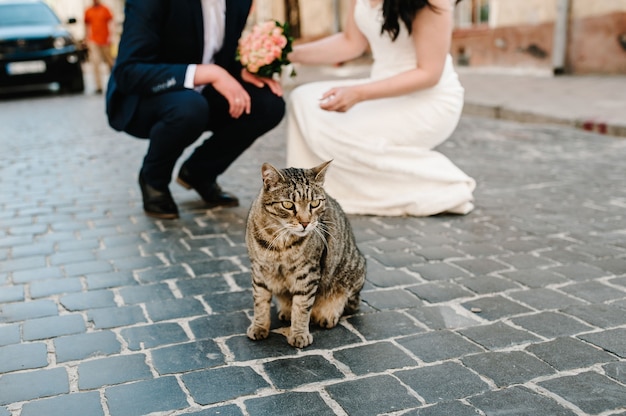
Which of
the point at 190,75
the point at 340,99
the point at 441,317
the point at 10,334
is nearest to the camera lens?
the point at 10,334

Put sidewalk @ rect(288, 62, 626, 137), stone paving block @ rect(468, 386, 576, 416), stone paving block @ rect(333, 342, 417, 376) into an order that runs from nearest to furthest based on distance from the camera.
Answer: stone paving block @ rect(468, 386, 576, 416)
stone paving block @ rect(333, 342, 417, 376)
sidewalk @ rect(288, 62, 626, 137)

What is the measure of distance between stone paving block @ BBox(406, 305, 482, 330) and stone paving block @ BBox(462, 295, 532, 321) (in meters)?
0.08

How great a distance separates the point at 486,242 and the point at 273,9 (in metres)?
21.6

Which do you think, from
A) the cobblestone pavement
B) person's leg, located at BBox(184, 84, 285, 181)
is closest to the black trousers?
person's leg, located at BBox(184, 84, 285, 181)

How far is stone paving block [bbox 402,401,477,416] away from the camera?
2.32 meters

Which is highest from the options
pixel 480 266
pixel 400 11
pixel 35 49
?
pixel 400 11

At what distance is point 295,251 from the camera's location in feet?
9.25

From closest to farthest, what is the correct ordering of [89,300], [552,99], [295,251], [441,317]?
1. [295,251]
2. [441,317]
3. [89,300]
4. [552,99]

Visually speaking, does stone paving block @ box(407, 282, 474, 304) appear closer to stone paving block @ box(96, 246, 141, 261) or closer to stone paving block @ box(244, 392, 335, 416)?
stone paving block @ box(244, 392, 335, 416)

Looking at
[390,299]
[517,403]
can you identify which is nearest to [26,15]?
[390,299]

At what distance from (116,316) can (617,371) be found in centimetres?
215

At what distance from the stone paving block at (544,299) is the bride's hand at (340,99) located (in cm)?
177

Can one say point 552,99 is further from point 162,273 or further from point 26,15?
point 26,15

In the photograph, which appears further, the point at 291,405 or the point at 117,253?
the point at 117,253
